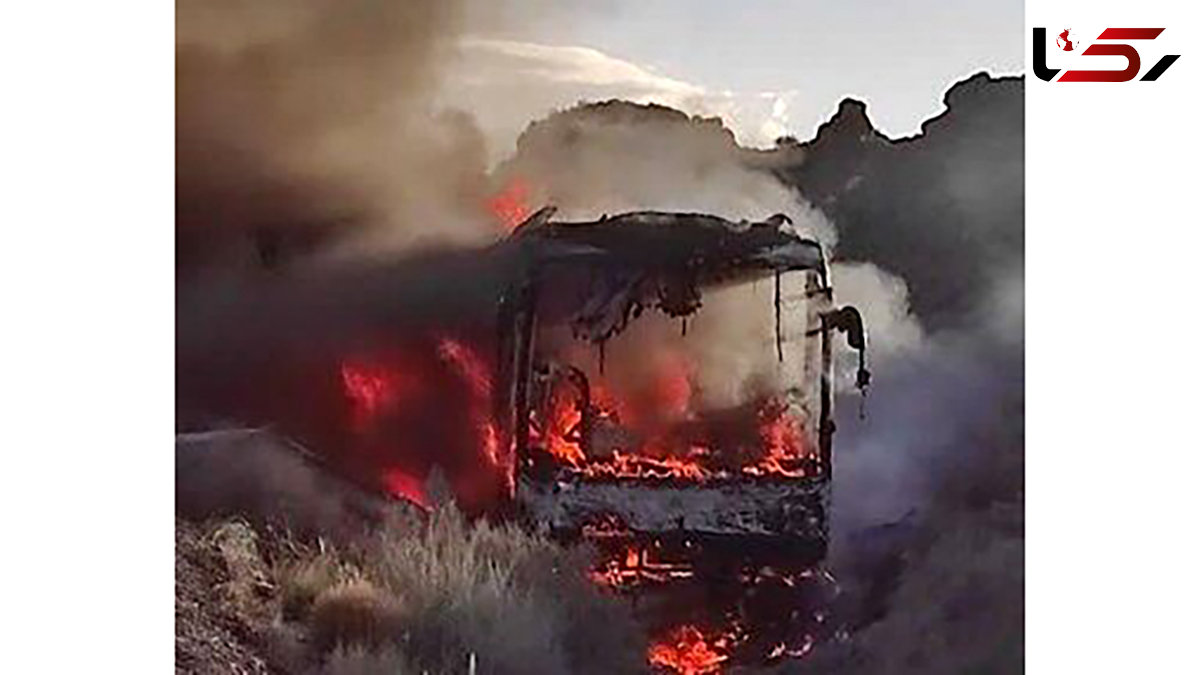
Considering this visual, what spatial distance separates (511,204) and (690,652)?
1.74 feet

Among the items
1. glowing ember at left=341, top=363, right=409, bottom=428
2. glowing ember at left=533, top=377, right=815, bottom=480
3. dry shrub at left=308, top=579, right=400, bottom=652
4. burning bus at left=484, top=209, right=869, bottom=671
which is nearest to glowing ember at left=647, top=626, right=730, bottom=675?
burning bus at left=484, top=209, right=869, bottom=671

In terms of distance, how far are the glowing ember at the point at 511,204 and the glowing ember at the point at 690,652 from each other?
48cm

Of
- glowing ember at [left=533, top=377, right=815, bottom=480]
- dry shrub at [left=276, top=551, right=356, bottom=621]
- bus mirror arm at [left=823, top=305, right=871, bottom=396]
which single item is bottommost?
dry shrub at [left=276, top=551, right=356, bottom=621]

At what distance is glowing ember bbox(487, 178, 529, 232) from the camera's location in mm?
1669

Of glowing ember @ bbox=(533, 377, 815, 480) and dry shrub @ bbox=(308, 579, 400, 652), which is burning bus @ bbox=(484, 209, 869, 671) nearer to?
glowing ember @ bbox=(533, 377, 815, 480)

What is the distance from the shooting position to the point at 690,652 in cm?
167

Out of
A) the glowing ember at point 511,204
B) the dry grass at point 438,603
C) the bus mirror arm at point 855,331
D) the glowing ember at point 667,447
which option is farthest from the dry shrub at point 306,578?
the bus mirror arm at point 855,331

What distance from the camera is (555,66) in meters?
1.66

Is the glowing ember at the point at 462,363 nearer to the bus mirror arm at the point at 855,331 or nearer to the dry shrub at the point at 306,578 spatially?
the dry shrub at the point at 306,578

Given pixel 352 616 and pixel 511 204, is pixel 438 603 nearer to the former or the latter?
pixel 352 616

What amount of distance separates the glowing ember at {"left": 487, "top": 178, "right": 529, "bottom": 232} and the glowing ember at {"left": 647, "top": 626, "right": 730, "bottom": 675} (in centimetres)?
48

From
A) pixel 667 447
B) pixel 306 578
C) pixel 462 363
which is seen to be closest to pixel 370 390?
pixel 462 363
